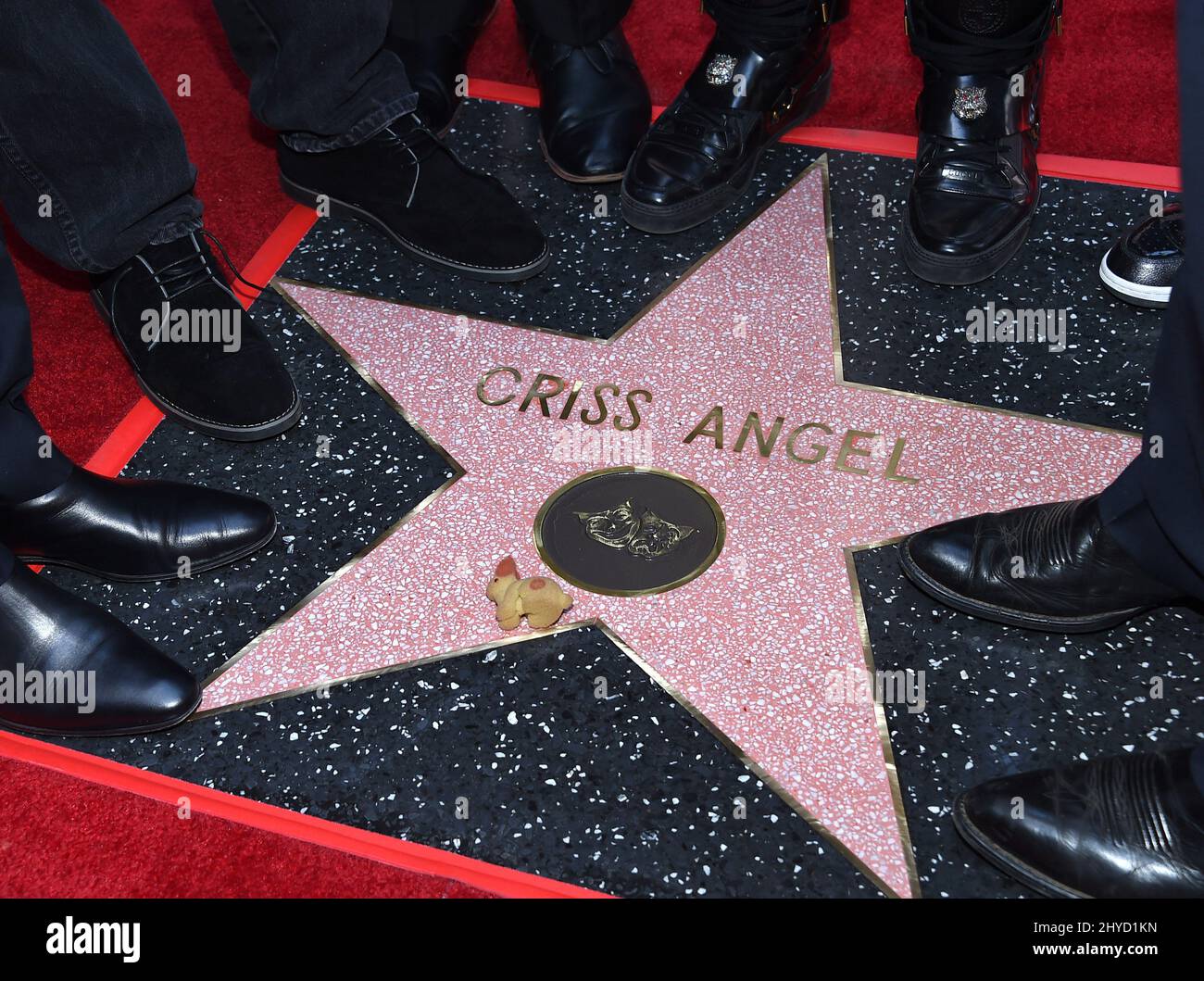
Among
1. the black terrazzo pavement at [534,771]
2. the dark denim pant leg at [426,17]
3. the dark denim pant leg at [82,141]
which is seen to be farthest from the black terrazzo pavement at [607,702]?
the dark denim pant leg at [426,17]

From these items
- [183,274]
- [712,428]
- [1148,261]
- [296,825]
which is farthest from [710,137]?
[296,825]

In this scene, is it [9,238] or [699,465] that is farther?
[9,238]

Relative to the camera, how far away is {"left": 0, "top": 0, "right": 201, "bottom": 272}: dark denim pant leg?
120 centimetres

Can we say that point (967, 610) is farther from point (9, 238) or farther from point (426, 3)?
point (9, 238)

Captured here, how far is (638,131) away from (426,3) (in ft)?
1.31

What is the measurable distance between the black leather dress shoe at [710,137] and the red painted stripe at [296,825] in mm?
921

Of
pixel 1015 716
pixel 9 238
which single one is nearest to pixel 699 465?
pixel 1015 716

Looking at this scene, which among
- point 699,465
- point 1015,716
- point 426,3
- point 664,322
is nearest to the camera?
point 1015,716

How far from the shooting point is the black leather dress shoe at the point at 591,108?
5.37 feet

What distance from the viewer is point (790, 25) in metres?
1.55

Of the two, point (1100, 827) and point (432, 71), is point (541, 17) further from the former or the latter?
point (1100, 827)

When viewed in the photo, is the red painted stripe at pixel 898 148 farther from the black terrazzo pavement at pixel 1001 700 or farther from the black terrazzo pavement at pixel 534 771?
the black terrazzo pavement at pixel 534 771

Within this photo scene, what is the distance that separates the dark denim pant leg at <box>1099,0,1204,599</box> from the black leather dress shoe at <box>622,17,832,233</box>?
0.73 m
